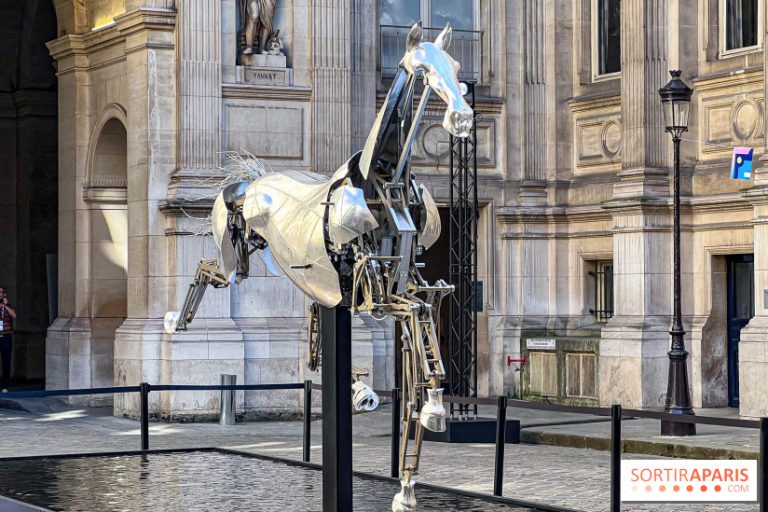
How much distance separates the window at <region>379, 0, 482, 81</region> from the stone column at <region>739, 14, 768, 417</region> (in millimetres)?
6841

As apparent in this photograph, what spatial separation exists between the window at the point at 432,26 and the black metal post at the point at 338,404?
15.3 m

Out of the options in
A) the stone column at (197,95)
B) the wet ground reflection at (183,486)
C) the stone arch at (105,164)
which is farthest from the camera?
the stone arch at (105,164)

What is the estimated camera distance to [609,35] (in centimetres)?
2761

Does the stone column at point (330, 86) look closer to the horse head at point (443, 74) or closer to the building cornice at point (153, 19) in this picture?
the building cornice at point (153, 19)

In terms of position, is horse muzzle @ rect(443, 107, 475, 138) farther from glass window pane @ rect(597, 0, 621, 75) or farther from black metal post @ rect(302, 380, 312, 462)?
glass window pane @ rect(597, 0, 621, 75)

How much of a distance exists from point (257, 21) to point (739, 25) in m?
7.58

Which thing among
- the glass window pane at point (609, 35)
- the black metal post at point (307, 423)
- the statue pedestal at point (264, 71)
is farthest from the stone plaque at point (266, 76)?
the black metal post at point (307, 423)

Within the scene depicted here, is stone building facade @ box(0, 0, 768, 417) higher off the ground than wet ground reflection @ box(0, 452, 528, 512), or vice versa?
stone building facade @ box(0, 0, 768, 417)

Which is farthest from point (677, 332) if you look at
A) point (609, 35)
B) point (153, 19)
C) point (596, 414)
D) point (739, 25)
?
point (153, 19)

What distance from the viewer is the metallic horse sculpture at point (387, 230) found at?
1119 centimetres

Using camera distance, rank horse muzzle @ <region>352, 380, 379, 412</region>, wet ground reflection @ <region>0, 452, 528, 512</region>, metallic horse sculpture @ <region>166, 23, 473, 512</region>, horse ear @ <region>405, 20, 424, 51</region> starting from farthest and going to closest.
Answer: wet ground reflection @ <region>0, 452, 528, 512</region> → horse muzzle @ <region>352, 380, 379, 412</region> → horse ear @ <region>405, 20, 424, 51</region> → metallic horse sculpture @ <region>166, 23, 473, 512</region>

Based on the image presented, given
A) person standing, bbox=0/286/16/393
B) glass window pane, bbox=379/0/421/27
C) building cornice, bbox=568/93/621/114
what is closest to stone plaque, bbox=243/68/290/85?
glass window pane, bbox=379/0/421/27

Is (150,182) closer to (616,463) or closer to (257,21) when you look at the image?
(257,21)

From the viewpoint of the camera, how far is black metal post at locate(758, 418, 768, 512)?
12.5m
